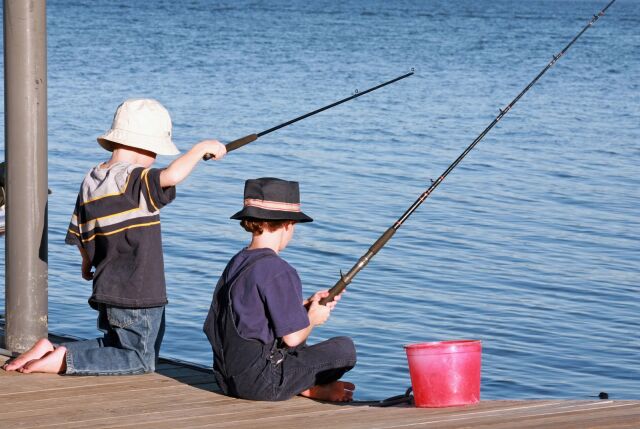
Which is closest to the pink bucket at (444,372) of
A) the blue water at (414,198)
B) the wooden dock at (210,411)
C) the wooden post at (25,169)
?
the wooden dock at (210,411)

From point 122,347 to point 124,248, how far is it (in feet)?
1.22

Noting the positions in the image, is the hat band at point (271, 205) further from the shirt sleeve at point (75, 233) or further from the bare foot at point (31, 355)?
the bare foot at point (31, 355)

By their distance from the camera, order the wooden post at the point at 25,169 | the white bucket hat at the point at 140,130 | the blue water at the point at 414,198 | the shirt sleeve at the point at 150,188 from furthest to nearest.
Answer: the blue water at the point at 414,198
the wooden post at the point at 25,169
the white bucket hat at the point at 140,130
the shirt sleeve at the point at 150,188

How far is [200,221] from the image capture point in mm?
11547

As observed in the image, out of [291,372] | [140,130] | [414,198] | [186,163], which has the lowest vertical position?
[291,372]

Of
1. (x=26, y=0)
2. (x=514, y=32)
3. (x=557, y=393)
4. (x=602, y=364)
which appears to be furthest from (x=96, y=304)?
(x=514, y=32)

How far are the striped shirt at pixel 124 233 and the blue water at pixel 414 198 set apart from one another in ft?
7.74

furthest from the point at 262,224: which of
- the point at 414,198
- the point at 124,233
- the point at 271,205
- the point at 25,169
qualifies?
the point at 414,198

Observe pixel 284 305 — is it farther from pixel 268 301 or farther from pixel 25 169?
pixel 25 169

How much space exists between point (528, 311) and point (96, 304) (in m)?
4.40

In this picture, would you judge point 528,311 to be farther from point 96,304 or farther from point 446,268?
point 96,304

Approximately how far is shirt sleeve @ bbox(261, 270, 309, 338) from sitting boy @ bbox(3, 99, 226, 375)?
55 centimetres

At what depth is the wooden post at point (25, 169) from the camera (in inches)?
214

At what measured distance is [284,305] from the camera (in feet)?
15.5
